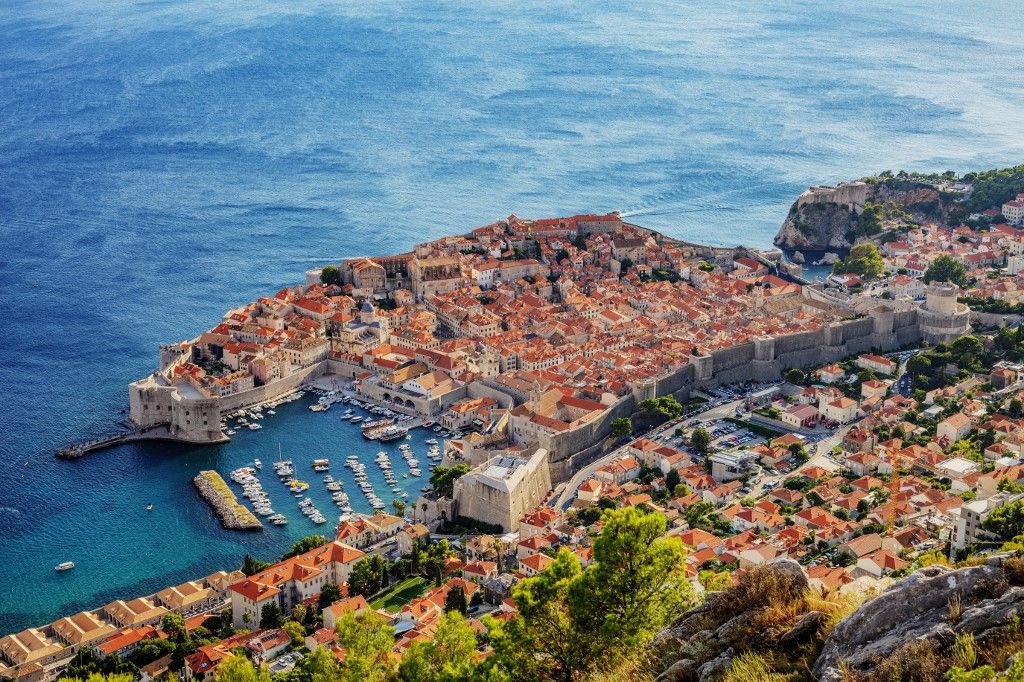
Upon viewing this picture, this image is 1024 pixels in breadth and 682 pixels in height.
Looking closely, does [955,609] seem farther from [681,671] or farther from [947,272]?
Result: [947,272]

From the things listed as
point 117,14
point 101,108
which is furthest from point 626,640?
point 117,14

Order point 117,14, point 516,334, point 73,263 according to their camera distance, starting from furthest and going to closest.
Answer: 1. point 117,14
2. point 73,263
3. point 516,334

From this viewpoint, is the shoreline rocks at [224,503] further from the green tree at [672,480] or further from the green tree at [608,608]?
the green tree at [608,608]

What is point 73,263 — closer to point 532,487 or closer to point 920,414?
point 532,487

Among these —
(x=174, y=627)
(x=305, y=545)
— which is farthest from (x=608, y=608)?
(x=305, y=545)

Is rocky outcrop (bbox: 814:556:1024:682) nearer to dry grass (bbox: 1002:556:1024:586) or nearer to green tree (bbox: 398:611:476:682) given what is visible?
dry grass (bbox: 1002:556:1024:586)

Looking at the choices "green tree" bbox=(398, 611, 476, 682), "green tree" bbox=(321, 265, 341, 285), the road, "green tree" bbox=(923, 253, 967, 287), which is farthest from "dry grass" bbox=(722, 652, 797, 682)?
"green tree" bbox=(321, 265, 341, 285)
